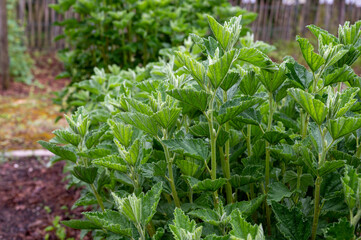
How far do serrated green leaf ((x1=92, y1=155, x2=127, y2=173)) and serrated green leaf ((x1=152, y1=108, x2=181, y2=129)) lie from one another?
15 cm

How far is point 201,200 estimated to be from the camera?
1.13 m

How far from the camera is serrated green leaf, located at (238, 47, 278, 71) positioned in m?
0.97

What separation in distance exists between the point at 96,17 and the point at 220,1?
1.21m

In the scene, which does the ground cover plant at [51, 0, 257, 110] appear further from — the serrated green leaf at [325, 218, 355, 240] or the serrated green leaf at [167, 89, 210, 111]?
the serrated green leaf at [325, 218, 355, 240]

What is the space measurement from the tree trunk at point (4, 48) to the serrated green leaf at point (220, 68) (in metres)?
6.96

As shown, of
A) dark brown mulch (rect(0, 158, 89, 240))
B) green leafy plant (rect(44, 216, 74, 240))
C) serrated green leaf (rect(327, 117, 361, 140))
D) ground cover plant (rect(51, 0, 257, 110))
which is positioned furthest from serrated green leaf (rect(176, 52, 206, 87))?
dark brown mulch (rect(0, 158, 89, 240))

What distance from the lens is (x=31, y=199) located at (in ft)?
12.9

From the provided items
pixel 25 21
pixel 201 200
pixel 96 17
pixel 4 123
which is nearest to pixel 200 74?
pixel 201 200

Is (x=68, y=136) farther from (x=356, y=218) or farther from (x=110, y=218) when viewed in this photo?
(x=356, y=218)

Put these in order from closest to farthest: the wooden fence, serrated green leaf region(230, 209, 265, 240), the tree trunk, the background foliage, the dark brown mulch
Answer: serrated green leaf region(230, 209, 265, 240) < the dark brown mulch < the tree trunk < the background foliage < the wooden fence

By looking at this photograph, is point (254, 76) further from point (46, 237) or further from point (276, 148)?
point (46, 237)

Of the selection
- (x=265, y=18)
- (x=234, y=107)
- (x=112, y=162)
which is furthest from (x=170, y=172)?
(x=265, y=18)

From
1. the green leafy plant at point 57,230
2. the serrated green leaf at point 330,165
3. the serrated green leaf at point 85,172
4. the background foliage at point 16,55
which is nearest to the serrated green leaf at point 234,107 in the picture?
the serrated green leaf at point 330,165

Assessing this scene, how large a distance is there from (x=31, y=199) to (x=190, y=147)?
11.0 ft
